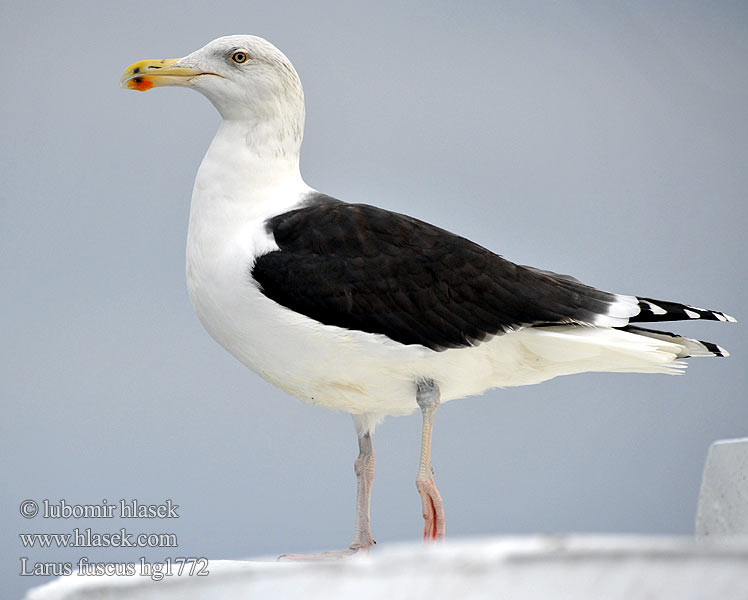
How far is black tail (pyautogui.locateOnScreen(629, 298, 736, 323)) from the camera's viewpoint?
3377 mm

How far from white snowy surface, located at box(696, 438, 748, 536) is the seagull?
84 centimetres

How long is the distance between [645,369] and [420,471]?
2.87 ft

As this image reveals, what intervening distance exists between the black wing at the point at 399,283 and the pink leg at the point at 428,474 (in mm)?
166

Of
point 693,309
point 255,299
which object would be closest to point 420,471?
point 255,299

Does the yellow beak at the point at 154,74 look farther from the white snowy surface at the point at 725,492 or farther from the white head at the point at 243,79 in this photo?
the white snowy surface at the point at 725,492

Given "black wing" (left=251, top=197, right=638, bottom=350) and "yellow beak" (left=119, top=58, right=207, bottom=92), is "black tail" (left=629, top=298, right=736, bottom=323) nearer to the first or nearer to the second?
"black wing" (left=251, top=197, right=638, bottom=350)

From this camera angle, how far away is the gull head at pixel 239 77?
11.5 ft

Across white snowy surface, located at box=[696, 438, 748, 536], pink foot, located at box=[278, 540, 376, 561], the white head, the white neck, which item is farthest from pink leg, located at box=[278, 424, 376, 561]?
white snowy surface, located at box=[696, 438, 748, 536]

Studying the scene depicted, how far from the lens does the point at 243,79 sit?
349cm

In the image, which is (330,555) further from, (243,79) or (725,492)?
(243,79)

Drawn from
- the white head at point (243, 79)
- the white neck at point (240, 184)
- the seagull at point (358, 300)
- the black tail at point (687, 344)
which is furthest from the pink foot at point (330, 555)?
the white head at point (243, 79)

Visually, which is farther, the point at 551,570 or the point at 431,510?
the point at 431,510

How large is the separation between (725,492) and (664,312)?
1084mm

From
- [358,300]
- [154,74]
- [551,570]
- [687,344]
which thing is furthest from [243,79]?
[551,570]
